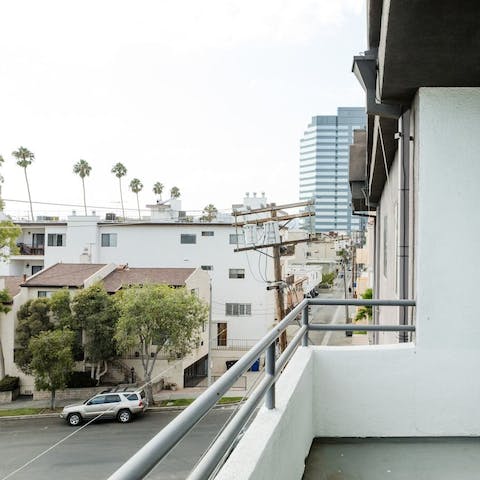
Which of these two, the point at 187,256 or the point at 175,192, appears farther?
the point at 175,192

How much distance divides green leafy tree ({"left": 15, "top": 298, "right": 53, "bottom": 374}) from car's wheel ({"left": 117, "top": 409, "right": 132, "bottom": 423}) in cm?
604

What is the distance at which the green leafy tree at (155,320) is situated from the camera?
23.1m

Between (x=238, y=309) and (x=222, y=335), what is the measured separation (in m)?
2.05

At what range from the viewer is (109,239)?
120 feet

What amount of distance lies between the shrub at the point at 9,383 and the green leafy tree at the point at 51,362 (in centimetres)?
193

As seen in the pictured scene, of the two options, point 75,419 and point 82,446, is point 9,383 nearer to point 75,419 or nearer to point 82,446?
point 75,419

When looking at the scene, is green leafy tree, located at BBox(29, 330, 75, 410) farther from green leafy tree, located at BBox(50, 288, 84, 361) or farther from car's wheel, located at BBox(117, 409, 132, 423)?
car's wheel, located at BBox(117, 409, 132, 423)

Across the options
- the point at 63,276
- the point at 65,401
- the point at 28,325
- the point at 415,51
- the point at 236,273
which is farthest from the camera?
the point at 236,273

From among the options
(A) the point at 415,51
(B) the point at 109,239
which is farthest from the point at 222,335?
(A) the point at 415,51

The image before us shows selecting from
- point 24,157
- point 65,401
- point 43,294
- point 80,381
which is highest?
point 24,157

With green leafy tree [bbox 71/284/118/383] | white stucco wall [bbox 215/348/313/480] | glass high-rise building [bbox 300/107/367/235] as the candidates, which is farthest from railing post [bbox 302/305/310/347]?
glass high-rise building [bbox 300/107/367/235]

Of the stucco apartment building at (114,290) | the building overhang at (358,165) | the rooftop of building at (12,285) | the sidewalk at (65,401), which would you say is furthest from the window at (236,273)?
the building overhang at (358,165)

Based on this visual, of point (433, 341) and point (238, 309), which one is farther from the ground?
point (433, 341)

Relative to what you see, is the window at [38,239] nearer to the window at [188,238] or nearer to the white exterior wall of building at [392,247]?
the window at [188,238]
